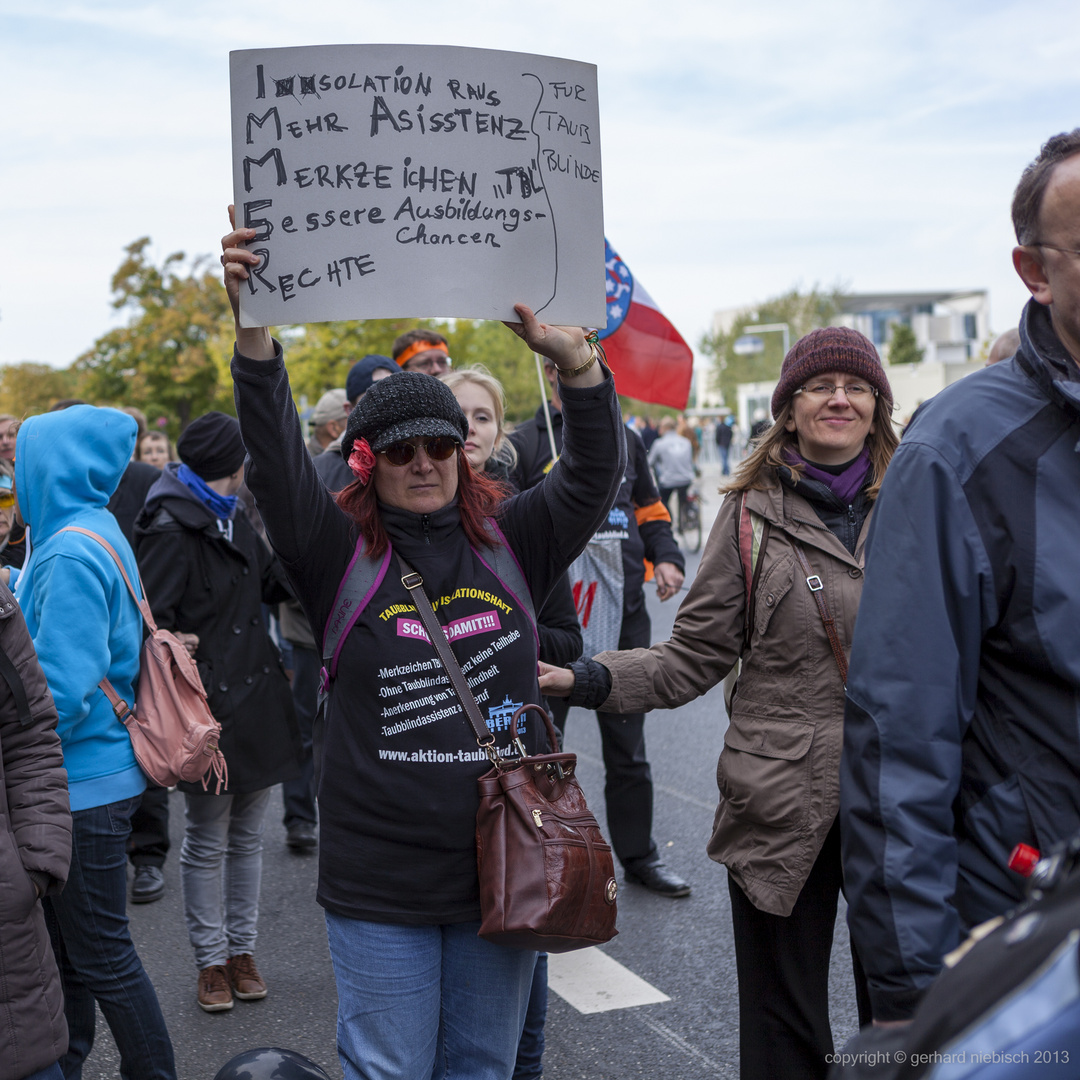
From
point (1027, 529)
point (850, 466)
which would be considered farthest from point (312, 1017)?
point (1027, 529)

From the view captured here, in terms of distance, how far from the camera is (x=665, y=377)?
6.46m

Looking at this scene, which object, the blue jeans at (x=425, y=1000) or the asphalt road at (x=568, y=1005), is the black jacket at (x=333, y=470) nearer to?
the asphalt road at (x=568, y=1005)

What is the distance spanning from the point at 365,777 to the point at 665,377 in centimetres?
440

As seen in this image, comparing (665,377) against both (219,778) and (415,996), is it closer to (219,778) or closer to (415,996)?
(219,778)

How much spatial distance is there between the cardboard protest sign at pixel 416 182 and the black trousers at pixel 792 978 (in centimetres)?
141

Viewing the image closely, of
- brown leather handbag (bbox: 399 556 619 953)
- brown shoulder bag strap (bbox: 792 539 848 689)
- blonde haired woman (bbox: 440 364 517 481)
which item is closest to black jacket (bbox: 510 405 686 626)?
blonde haired woman (bbox: 440 364 517 481)

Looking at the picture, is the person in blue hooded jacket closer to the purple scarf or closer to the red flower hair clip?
the red flower hair clip

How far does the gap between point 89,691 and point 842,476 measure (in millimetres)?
2023

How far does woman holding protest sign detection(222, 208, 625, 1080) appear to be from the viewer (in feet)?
7.79

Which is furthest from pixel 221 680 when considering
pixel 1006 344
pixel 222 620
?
pixel 1006 344

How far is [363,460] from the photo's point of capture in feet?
8.48

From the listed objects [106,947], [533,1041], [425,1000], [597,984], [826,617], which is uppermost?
[826,617]

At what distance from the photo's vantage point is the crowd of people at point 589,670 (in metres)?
1.66

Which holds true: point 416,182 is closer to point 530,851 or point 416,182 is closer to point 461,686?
point 461,686
